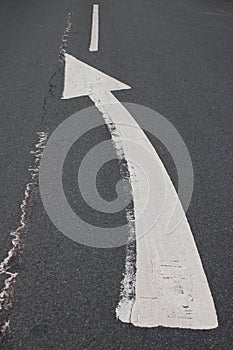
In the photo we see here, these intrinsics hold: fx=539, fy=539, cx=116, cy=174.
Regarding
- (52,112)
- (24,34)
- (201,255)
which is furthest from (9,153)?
(24,34)

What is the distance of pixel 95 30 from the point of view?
999 cm

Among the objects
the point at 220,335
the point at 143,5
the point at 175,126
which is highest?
the point at 143,5

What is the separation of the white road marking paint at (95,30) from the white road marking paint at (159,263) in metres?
3.82

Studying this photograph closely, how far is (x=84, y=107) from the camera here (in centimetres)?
607

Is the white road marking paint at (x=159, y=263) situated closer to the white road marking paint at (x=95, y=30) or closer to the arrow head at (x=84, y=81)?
the arrow head at (x=84, y=81)

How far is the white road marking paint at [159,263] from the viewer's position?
10.1 feet

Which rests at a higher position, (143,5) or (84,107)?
(143,5)

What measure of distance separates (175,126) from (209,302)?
280 centimetres

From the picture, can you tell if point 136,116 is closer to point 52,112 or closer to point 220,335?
point 52,112

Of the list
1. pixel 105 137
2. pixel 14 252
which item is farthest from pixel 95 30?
pixel 14 252

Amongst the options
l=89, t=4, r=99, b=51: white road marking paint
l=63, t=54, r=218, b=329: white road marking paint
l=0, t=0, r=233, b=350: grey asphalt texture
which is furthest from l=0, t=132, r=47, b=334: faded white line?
l=89, t=4, r=99, b=51: white road marking paint

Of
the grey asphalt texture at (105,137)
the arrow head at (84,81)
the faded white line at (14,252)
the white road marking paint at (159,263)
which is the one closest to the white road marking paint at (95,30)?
the grey asphalt texture at (105,137)

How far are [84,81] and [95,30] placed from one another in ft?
11.0

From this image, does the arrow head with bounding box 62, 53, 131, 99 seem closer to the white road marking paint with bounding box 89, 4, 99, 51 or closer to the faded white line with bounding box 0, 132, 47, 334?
the white road marking paint with bounding box 89, 4, 99, 51
